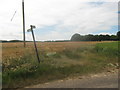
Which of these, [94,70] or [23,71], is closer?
[23,71]

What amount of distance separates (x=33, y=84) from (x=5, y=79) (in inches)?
44.3

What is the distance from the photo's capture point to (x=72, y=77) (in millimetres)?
7613

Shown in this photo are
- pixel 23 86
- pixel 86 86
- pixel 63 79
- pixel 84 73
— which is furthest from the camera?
pixel 84 73

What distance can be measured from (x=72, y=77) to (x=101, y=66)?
2.32m

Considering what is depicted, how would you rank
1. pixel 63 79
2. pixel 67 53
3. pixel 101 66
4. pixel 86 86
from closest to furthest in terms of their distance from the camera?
pixel 86 86 < pixel 63 79 < pixel 101 66 < pixel 67 53

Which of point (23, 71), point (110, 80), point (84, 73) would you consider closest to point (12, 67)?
point (23, 71)

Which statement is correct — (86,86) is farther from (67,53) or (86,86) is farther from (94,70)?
(67,53)

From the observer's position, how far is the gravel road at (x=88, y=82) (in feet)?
20.9

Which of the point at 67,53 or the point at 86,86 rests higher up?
the point at 67,53

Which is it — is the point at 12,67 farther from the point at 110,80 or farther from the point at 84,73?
the point at 110,80

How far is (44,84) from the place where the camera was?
6.81 metres

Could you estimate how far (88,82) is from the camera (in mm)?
6762

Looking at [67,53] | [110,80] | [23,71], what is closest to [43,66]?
[23,71]

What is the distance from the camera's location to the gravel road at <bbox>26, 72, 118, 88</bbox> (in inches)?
251
